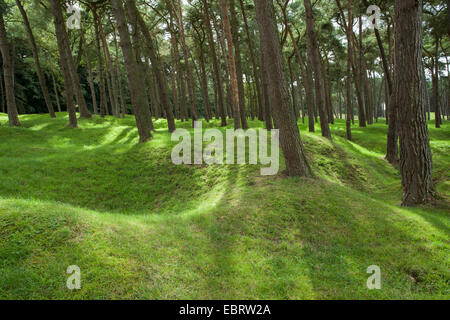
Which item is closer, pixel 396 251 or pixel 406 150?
pixel 396 251

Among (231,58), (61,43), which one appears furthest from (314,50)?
(61,43)

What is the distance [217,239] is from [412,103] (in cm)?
605

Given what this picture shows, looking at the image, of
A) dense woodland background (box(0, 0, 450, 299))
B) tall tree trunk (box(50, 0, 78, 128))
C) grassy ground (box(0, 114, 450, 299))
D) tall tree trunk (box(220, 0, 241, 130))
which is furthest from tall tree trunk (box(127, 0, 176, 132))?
grassy ground (box(0, 114, 450, 299))

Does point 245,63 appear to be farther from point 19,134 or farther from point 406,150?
point 406,150

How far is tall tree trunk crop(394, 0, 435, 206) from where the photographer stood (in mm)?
6445

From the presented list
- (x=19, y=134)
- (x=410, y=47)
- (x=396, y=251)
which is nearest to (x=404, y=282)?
(x=396, y=251)

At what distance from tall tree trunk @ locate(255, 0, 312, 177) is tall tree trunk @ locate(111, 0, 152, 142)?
7.17 meters

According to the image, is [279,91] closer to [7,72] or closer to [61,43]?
[61,43]

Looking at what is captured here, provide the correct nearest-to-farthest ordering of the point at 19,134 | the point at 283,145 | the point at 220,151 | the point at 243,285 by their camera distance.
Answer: the point at 243,285
the point at 283,145
the point at 220,151
the point at 19,134

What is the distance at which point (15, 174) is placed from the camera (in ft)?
29.1

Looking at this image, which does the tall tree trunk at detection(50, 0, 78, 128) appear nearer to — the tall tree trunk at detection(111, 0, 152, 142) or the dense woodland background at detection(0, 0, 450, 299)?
the dense woodland background at detection(0, 0, 450, 299)

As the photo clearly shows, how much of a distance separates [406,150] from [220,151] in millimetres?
6713

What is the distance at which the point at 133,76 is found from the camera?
1237 cm

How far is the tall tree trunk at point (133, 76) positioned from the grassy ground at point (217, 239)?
13.0ft
